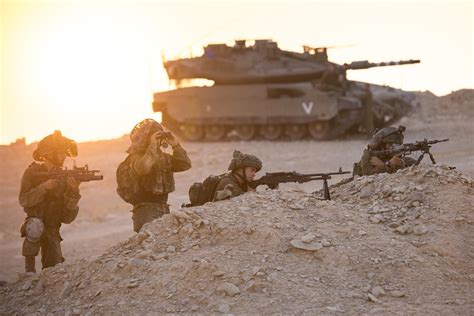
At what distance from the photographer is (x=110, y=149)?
26094 mm

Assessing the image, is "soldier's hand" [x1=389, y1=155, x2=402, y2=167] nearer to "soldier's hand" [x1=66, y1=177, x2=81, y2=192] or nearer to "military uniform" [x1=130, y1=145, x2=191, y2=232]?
"military uniform" [x1=130, y1=145, x2=191, y2=232]

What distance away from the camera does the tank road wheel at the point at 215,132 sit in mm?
27969

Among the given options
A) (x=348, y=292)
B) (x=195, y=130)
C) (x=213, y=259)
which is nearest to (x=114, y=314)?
(x=213, y=259)

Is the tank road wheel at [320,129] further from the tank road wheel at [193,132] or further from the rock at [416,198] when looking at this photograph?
the rock at [416,198]

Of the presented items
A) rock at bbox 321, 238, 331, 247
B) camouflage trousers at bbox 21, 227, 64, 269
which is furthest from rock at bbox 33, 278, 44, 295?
rock at bbox 321, 238, 331, 247

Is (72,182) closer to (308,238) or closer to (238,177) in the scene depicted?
(238,177)

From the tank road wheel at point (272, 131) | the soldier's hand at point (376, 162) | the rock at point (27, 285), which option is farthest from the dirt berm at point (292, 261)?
the tank road wheel at point (272, 131)

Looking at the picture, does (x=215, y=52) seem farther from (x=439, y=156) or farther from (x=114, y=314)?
(x=114, y=314)

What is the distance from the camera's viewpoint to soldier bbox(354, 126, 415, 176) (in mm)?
10305

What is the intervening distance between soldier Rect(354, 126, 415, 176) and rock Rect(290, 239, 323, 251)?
3.10m

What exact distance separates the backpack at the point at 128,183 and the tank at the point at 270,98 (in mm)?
17112

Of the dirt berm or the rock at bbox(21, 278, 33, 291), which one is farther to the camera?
the rock at bbox(21, 278, 33, 291)

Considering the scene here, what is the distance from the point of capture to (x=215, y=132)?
2806 centimetres

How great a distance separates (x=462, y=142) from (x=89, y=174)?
15941mm
